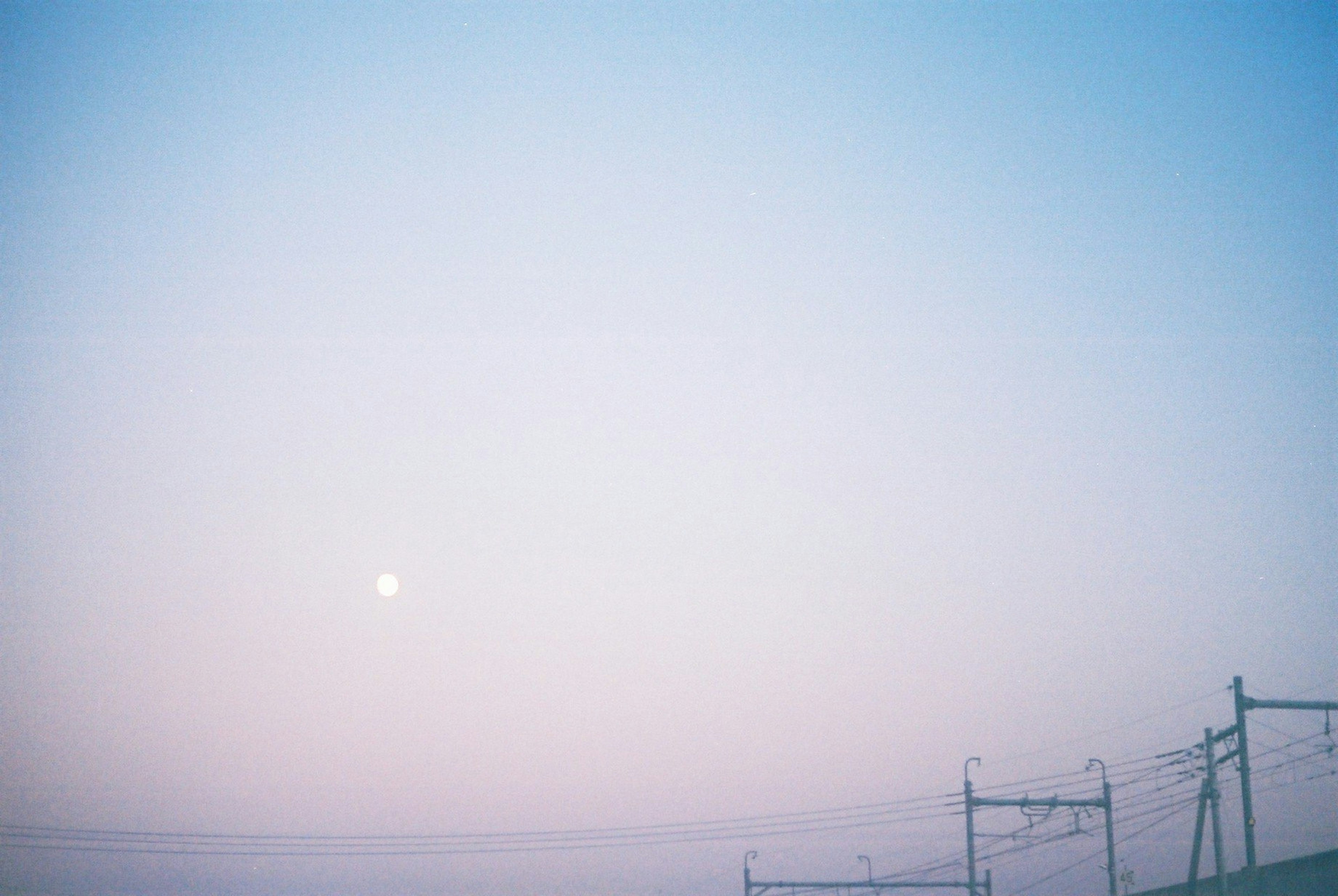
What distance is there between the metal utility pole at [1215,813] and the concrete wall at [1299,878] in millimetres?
3584

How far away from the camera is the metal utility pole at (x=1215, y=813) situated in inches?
1039

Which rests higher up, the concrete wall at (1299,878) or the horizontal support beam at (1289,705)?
the horizontal support beam at (1289,705)

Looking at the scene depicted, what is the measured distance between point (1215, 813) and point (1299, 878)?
5914 mm

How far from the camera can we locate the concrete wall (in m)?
29.7

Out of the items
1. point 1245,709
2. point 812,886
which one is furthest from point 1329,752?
point 812,886

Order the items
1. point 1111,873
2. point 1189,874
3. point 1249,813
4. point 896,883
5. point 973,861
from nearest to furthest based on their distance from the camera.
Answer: point 1249,813 → point 1189,874 → point 1111,873 → point 973,861 → point 896,883

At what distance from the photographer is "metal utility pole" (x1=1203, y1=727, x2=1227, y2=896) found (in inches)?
1039

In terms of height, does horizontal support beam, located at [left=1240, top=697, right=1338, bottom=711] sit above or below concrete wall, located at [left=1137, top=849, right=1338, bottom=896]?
above

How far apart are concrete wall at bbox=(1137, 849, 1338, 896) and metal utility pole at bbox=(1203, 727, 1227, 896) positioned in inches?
141

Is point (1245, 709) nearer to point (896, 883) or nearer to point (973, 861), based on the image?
point (973, 861)

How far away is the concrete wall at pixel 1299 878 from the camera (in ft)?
97.4

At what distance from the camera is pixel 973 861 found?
123 feet

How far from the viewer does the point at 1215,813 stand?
2678cm

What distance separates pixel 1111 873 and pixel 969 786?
5.37 meters
